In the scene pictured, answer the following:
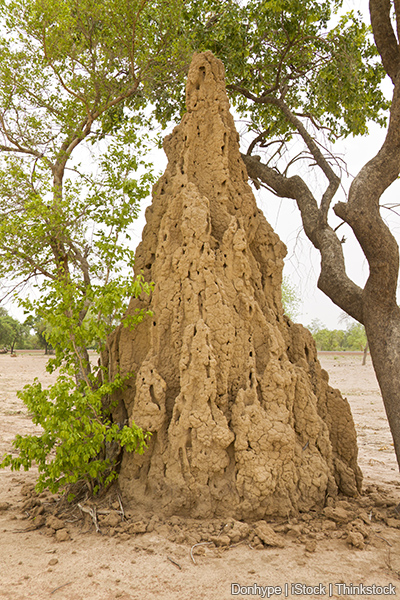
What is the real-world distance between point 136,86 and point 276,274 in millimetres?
3708

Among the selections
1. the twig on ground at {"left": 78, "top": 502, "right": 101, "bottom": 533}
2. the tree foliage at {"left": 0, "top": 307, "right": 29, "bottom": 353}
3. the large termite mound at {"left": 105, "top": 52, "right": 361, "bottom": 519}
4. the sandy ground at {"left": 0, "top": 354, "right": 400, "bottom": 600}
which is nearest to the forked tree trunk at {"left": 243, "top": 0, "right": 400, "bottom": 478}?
the large termite mound at {"left": 105, "top": 52, "right": 361, "bottom": 519}

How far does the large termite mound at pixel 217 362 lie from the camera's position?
12.6 feet

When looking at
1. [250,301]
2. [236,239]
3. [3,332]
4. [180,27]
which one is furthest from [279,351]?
[3,332]

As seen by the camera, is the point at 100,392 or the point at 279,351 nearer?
the point at 100,392

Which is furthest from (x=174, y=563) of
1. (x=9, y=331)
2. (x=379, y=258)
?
(x=9, y=331)

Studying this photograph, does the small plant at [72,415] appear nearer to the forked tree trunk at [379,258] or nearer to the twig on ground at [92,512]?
the twig on ground at [92,512]

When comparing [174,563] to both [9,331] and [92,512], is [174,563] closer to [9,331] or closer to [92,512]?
[92,512]

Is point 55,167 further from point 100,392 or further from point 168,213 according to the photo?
point 100,392

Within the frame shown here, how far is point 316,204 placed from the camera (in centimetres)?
574

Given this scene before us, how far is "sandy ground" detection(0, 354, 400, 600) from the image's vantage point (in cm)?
293

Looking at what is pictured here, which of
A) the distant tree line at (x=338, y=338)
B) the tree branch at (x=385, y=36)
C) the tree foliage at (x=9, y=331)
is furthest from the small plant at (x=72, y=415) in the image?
the distant tree line at (x=338, y=338)

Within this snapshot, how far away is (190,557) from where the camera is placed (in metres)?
3.26

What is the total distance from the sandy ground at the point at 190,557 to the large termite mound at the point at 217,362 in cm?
27

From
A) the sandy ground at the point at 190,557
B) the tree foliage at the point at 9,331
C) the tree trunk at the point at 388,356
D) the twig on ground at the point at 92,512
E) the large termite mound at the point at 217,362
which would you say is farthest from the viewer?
the tree foliage at the point at 9,331
